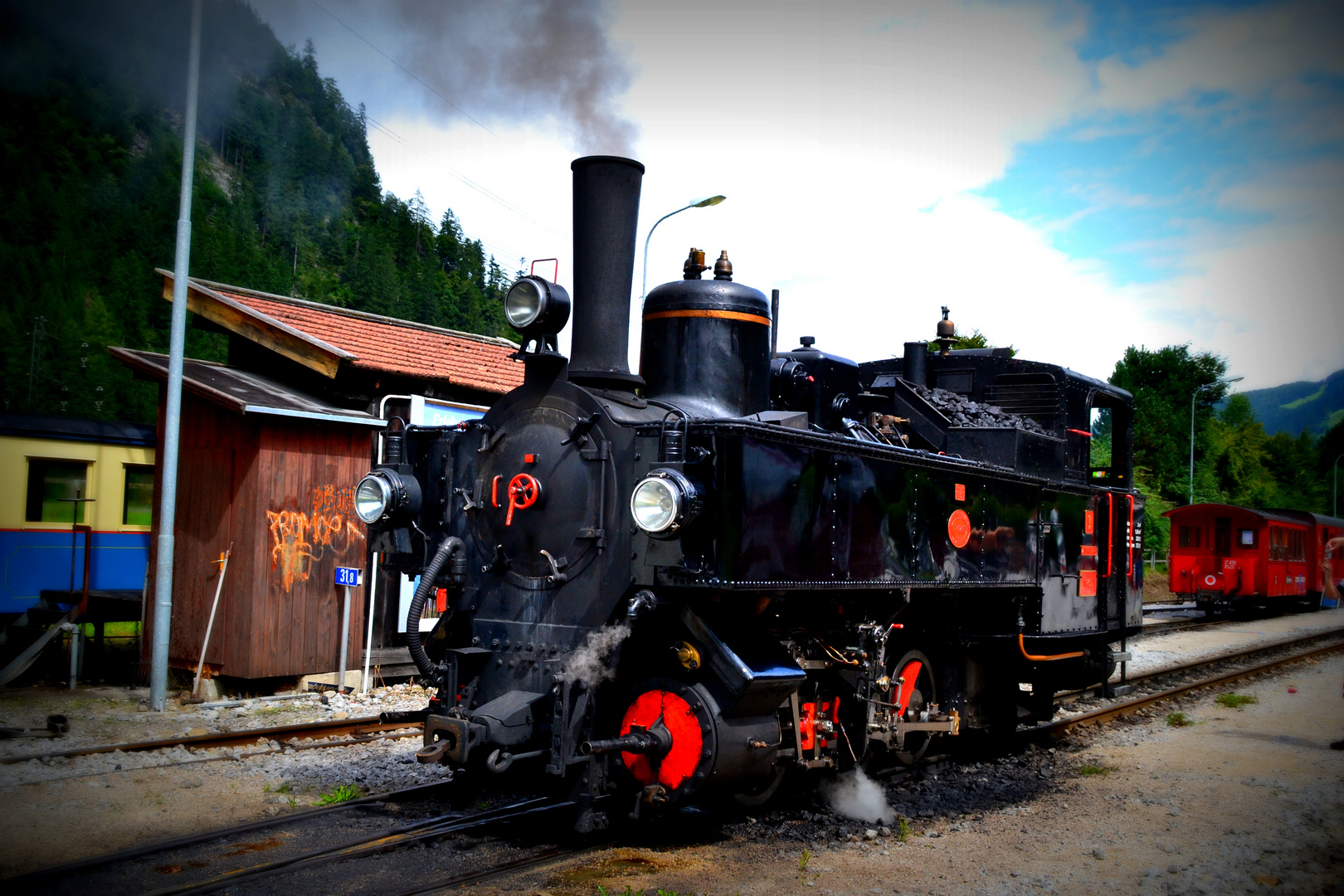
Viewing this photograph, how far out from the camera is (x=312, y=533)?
9859 mm

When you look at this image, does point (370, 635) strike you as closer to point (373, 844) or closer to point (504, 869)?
point (373, 844)

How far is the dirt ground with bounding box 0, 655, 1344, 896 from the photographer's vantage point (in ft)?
15.7

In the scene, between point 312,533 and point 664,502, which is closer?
point 664,502

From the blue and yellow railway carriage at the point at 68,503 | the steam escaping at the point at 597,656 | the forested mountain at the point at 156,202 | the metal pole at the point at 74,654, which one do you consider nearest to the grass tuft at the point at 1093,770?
the steam escaping at the point at 597,656

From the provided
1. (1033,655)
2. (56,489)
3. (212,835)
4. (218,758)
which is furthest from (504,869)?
(56,489)

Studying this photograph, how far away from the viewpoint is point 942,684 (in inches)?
287

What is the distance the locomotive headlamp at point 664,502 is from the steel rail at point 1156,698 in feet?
18.2

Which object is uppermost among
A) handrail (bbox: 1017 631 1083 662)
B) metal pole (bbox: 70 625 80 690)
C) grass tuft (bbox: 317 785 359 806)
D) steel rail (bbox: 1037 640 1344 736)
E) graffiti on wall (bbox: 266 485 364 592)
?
graffiti on wall (bbox: 266 485 364 592)

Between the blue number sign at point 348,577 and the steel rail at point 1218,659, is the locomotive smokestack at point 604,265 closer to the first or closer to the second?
the blue number sign at point 348,577

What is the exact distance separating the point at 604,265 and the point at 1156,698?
8663mm

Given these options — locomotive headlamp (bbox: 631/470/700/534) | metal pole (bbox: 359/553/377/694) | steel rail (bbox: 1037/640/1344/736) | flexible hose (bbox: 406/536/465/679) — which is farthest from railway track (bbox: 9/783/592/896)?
steel rail (bbox: 1037/640/1344/736)

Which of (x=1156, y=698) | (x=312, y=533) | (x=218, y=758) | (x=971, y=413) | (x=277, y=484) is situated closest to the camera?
(x=218, y=758)

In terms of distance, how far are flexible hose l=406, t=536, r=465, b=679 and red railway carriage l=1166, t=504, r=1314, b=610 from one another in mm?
21934

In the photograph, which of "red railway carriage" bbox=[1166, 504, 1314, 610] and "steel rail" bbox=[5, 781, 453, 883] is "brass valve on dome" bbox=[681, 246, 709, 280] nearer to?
"steel rail" bbox=[5, 781, 453, 883]
